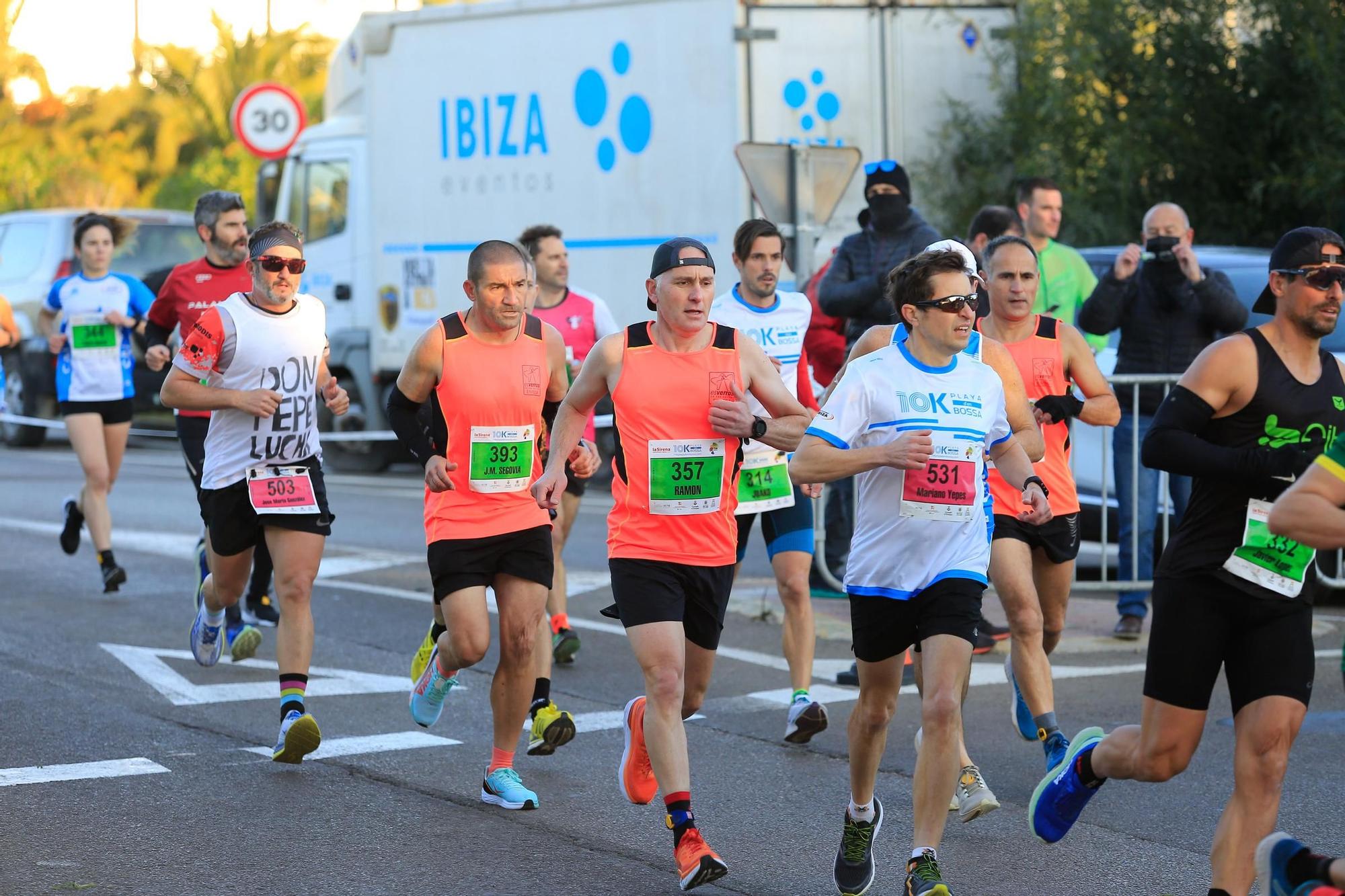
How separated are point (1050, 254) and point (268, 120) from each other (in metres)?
11.6

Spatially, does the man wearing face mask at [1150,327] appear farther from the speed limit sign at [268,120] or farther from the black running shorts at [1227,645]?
the speed limit sign at [268,120]

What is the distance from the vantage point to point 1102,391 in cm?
730

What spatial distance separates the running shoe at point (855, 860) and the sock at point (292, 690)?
2489 millimetres

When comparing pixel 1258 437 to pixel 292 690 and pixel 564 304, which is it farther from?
pixel 564 304

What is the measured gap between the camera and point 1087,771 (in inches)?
217

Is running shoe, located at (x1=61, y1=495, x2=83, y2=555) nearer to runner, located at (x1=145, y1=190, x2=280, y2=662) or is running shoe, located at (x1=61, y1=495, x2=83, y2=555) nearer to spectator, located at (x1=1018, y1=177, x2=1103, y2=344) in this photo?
runner, located at (x1=145, y1=190, x2=280, y2=662)

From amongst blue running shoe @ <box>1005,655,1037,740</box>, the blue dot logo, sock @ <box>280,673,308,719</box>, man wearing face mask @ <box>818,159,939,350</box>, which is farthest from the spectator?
the blue dot logo

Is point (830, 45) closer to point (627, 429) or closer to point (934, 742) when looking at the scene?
point (627, 429)

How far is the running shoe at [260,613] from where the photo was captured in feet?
34.0

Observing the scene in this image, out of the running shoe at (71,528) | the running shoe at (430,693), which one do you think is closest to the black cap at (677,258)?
the running shoe at (430,693)

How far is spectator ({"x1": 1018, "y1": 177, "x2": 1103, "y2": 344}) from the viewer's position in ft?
32.4

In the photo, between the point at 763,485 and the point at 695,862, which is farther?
the point at 763,485

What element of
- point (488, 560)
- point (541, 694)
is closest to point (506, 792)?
point (488, 560)

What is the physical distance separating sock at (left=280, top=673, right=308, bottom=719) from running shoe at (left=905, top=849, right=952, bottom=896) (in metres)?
2.78
